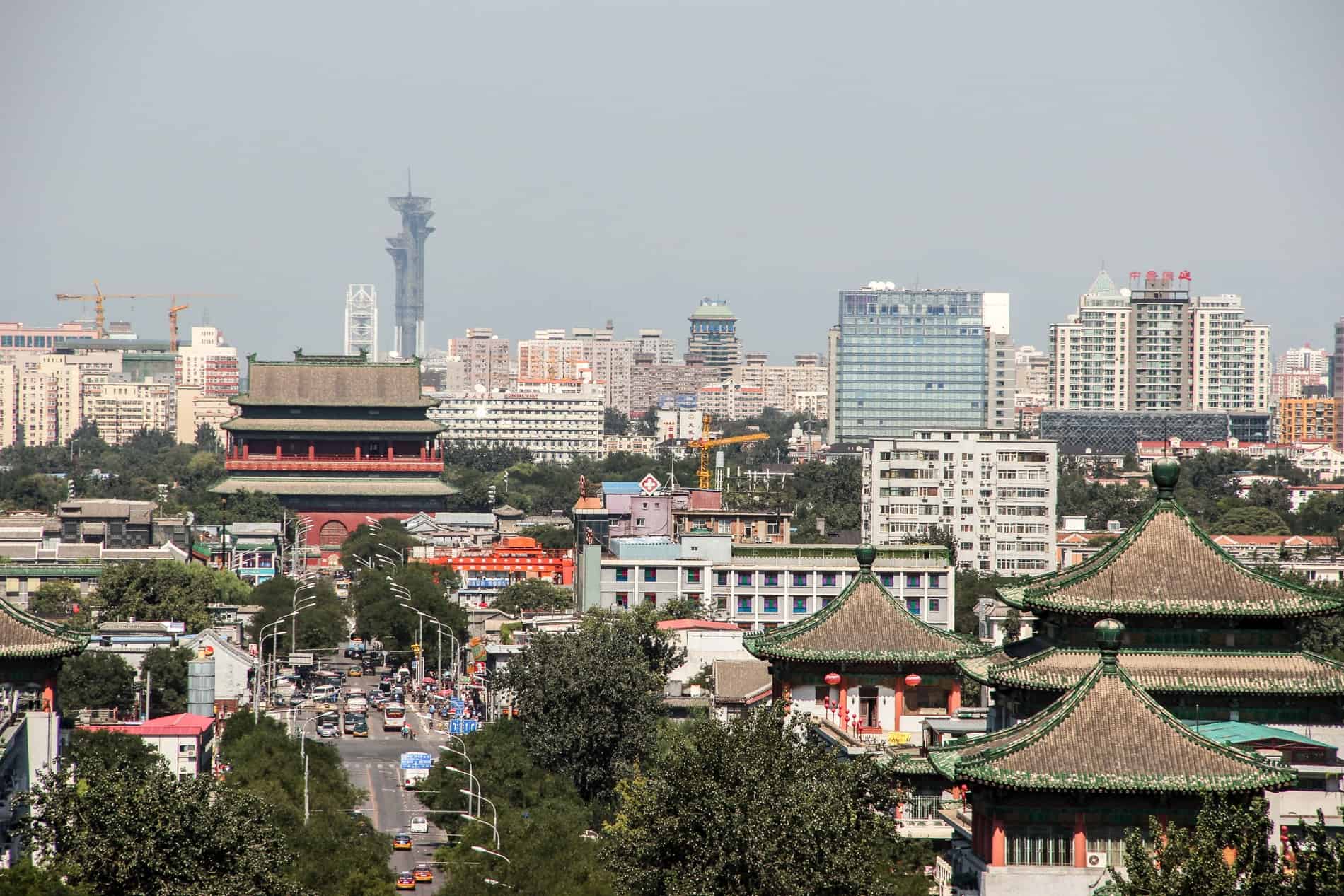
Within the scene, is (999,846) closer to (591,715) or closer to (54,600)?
(591,715)

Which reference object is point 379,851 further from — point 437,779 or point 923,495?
point 923,495

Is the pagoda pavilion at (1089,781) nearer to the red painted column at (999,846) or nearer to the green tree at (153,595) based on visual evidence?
the red painted column at (999,846)

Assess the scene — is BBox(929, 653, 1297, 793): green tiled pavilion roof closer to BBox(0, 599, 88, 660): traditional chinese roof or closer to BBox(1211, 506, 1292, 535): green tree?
BBox(0, 599, 88, 660): traditional chinese roof

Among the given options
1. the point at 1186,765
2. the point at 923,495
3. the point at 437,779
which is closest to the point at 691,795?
the point at 1186,765

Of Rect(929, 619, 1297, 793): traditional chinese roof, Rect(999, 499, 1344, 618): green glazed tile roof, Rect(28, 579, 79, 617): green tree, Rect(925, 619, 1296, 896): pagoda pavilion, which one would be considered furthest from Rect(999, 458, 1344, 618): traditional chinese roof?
Rect(28, 579, 79, 617): green tree

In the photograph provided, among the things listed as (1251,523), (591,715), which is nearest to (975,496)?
(1251,523)

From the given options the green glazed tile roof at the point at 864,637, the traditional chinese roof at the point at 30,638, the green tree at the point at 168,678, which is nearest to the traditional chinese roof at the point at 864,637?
the green glazed tile roof at the point at 864,637
